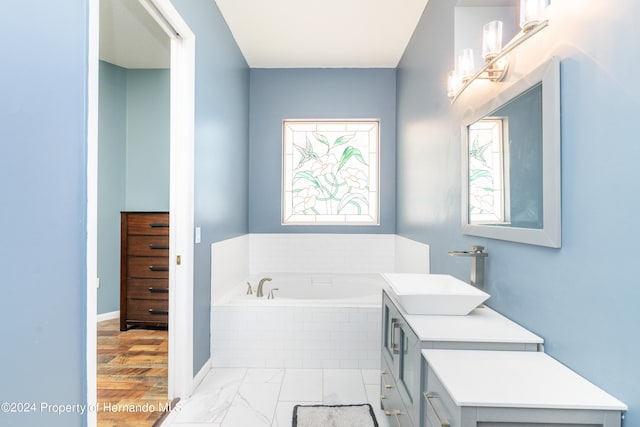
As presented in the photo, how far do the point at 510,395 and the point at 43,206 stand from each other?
141 cm

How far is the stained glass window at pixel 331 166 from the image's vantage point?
13.4ft

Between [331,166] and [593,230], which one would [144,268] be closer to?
[331,166]

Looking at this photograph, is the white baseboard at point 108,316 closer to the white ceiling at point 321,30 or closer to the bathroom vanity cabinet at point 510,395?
the white ceiling at point 321,30

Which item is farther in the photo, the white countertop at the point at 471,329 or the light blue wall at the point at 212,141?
the light blue wall at the point at 212,141

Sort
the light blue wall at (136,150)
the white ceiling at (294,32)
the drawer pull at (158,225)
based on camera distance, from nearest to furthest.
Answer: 1. the white ceiling at (294,32)
2. the drawer pull at (158,225)
3. the light blue wall at (136,150)

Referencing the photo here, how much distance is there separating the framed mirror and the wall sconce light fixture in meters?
0.12

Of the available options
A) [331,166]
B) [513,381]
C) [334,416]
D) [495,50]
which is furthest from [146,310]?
[495,50]

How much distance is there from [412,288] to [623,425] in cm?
95

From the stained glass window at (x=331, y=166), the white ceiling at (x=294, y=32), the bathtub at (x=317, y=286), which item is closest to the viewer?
the white ceiling at (x=294, y=32)

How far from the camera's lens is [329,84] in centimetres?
403

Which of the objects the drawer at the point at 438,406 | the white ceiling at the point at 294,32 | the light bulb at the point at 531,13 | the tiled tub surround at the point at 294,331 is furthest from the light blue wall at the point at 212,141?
the light bulb at the point at 531,13

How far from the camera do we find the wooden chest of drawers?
3.54 m

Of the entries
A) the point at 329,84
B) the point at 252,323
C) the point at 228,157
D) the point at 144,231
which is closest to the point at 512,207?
the point at 252,323

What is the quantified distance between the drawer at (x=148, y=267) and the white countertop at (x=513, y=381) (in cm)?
305
